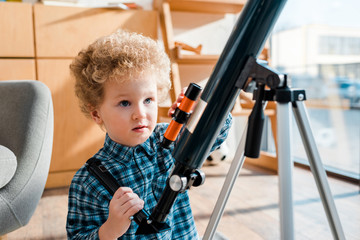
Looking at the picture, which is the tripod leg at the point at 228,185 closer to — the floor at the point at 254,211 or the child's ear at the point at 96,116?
the child's ear at the point at 96,116

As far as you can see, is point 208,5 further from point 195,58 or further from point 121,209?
point 121,209

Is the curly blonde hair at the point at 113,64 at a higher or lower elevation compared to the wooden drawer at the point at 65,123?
higher

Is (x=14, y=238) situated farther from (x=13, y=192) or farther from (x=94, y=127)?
(x=94, y=127)

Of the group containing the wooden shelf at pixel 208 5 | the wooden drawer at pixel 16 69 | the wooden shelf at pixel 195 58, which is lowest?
the wooden drawer at pixel 16 69

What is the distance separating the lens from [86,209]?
0.73 m

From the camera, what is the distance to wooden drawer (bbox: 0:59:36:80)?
1822 mm

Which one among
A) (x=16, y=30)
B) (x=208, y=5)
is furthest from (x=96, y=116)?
(x=208, y=5)

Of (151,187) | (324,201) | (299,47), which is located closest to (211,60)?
(299,47)

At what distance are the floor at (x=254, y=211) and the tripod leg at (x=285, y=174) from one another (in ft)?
2.43

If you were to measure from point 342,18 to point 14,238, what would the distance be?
2201 mm

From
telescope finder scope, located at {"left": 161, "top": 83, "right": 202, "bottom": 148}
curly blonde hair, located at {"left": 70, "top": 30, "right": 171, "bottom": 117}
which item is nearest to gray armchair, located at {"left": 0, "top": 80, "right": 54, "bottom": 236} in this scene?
curly blonde hair, located at {"left": 70, "top": 30, "right": 171, "bottom": 117}

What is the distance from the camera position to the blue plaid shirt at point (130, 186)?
0.72 metres

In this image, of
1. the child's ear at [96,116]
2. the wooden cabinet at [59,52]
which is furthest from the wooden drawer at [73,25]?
the child's ear at [96,116]

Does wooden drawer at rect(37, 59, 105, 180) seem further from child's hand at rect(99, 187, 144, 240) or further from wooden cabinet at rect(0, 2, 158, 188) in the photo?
child's hand at rect(99, 187, 144, 240)
